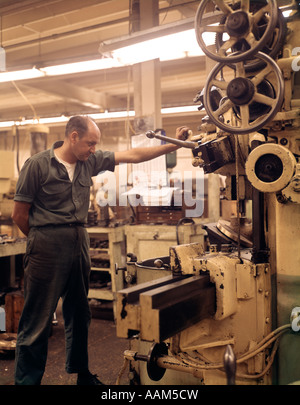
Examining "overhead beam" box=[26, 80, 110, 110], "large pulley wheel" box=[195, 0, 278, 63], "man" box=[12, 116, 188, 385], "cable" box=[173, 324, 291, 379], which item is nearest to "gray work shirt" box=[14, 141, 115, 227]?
"man" box=[12, 116, 188, 385]

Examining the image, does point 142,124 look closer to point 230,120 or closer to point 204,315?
point 230,120

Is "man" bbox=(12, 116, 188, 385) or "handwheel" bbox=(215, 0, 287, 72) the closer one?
"handwheel" bbox=(215, 0, 287, 72)

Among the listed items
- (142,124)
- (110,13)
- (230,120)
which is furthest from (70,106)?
(230,120)

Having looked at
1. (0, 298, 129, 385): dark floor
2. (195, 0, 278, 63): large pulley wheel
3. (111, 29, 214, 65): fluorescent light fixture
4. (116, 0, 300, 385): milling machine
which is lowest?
(0, 298, 129, 385): dark floor

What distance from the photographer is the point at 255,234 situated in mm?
1258

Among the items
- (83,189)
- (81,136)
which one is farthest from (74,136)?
(83,189)

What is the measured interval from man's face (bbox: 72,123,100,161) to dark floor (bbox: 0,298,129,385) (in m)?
1.15

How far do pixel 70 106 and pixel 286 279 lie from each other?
21.4 feet

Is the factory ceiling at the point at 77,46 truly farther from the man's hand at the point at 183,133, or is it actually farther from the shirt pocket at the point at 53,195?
the shirt pocket at the point at 53,195

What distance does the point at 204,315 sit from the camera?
109 centimetres

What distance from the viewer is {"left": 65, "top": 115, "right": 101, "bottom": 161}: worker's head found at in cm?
179

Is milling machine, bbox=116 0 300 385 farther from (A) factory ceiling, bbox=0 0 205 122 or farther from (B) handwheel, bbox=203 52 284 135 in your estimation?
(A) factory ceiling, bbox=0 0 205 122

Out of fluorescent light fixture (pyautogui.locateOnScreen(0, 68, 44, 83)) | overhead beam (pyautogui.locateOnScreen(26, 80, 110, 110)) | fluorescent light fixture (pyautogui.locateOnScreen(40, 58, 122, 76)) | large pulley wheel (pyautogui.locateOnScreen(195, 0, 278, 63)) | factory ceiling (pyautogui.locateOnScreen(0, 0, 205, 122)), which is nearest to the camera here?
large pulley wheel (pyautogui.locateOnScreen(195, 0, 278, 63))

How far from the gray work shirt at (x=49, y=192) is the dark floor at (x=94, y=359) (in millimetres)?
865
